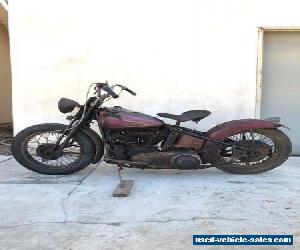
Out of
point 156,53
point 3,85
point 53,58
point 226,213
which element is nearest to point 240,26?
point 156,53

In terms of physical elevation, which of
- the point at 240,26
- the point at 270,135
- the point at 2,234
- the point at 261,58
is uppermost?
the point at 240,26

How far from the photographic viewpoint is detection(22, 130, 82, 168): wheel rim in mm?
5543

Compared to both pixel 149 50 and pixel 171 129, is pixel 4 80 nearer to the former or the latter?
pixel 149 50

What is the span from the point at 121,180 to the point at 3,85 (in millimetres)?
7344

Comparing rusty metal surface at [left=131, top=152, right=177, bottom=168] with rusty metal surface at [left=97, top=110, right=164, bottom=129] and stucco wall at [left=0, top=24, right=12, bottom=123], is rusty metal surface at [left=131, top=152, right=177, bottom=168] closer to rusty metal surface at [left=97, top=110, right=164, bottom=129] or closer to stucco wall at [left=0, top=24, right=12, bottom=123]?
rusty metal surface at [left=97, top=110, right=164, bottom=129]

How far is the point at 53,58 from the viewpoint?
22.4ft

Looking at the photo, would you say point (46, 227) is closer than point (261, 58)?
Yes

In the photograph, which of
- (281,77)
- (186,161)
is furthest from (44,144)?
(281,77)

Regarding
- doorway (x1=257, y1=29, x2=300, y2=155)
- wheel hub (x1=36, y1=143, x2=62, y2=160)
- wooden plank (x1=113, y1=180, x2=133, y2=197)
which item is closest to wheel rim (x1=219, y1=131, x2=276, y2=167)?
wooden plank (x1=113, y1=180, x2=133, y2=197)

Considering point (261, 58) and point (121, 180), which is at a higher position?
point (261, 58)

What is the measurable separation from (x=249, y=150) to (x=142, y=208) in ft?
6.00

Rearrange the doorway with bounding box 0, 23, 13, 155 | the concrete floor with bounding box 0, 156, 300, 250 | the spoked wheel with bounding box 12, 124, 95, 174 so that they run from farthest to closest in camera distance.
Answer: the doorway with bounding box 0, 23, 13, 155, the spoked wheel with bounding box 12, 124, 95, 174, the concrete floor with bounding box 0, 156, 300, 250

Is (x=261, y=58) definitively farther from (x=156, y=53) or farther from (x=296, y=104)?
(x=156, y=53)

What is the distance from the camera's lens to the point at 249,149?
546cm
